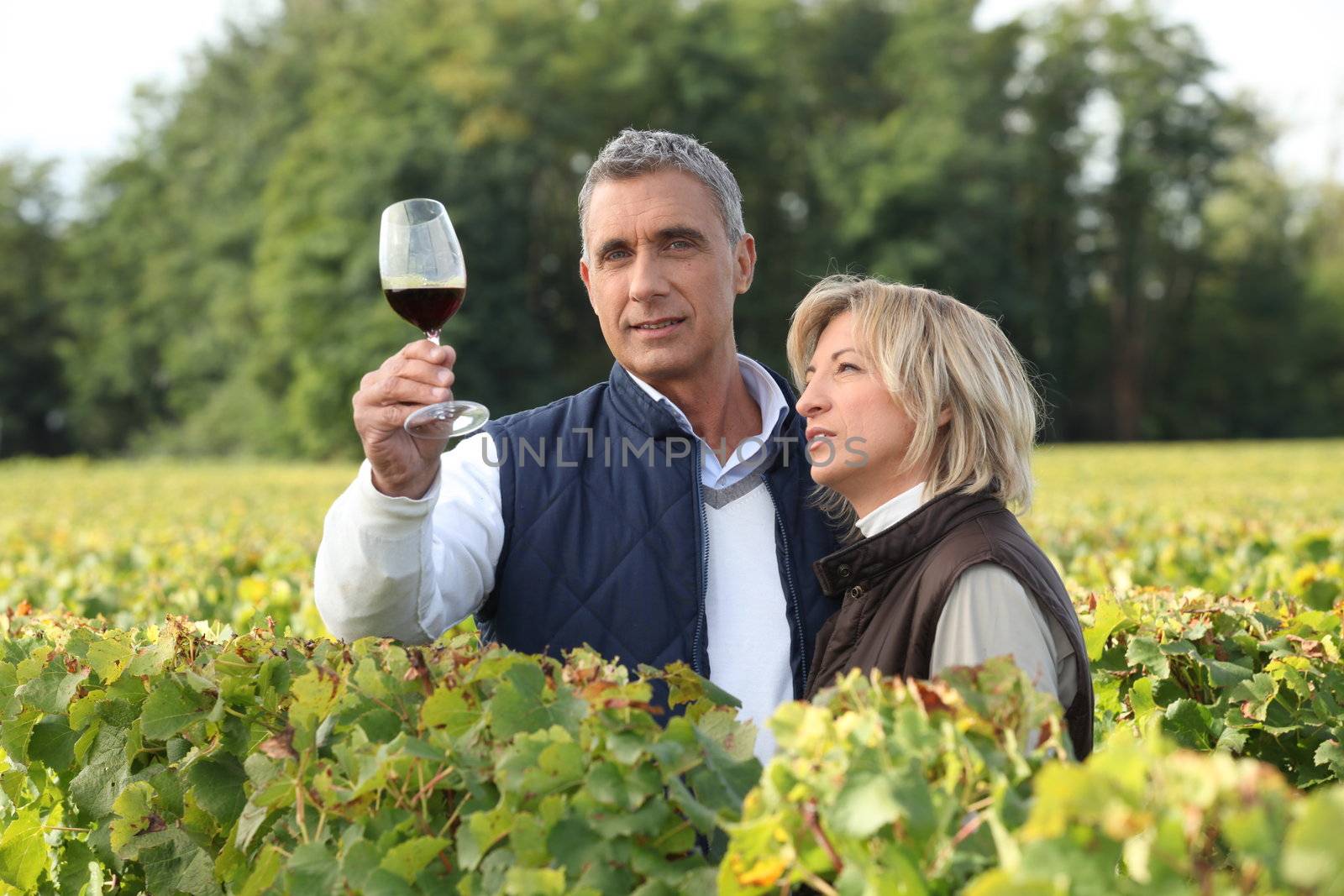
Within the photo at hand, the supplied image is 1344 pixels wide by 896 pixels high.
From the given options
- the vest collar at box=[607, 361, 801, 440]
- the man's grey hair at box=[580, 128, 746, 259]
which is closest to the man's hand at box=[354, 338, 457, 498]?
the vest collar at box=[607, 361, 801, 440]

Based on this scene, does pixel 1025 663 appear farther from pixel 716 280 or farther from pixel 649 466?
pixel 716 280

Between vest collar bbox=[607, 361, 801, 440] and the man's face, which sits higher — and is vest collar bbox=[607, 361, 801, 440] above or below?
below

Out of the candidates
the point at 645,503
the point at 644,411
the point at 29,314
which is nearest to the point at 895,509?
the point at 645,503

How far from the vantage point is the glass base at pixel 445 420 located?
2172 mm

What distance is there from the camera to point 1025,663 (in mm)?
2021

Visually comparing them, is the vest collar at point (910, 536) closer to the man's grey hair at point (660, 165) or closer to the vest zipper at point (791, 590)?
the vest zipper at point (791, 590)

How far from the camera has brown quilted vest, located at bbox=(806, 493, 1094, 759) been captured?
214 centimetres

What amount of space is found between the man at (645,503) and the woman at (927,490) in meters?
0.33

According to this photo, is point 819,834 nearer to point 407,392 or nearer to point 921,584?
point 921,584

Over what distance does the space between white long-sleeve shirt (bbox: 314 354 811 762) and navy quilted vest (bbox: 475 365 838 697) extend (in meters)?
0.04

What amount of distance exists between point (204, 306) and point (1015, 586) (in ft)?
153

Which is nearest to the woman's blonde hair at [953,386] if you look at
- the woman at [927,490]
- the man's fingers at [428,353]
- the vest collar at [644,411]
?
the woman at [927,490]

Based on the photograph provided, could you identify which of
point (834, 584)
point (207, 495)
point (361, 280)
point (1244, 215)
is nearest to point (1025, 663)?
point (834, 584)

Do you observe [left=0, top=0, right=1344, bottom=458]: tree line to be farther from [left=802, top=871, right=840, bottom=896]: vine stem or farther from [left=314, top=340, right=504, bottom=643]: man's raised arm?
[left=802, top=871, right=840, bottom=896]: vine stem
